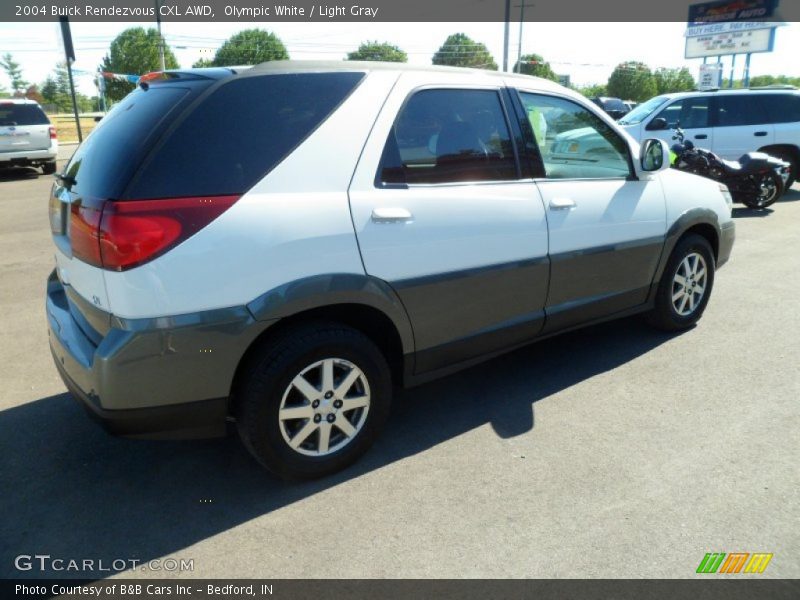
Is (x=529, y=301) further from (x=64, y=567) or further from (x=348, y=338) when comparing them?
(x=64, y=567)

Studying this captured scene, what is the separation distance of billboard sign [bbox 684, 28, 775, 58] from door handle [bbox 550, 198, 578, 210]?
133 feet

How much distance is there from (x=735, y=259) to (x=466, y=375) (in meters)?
4.57

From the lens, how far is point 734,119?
11.4 m

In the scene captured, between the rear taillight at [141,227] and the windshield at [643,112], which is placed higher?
the windshield at [643,112]

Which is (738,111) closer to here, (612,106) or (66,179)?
(66,179)

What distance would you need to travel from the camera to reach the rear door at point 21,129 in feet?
45.8

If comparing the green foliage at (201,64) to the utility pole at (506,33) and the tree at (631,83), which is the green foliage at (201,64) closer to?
the utility pole at (506,33)

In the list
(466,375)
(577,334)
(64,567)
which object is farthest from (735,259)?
(64,567)

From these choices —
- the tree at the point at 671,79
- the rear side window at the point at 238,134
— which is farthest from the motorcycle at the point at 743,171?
the tree at the point at 671,79

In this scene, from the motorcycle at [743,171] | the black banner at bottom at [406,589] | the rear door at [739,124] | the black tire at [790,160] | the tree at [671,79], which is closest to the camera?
the black banner at bottom at [406,589]

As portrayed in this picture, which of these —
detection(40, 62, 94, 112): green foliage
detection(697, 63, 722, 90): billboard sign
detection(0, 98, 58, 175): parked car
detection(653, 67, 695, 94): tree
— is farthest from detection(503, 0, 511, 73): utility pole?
detection(40, 62, 94, 112): green foliage

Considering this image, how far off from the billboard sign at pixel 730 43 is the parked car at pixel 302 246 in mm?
40502

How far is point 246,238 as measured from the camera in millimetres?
2471

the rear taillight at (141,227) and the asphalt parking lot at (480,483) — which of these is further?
the asphalt parking lot at (480,483)
